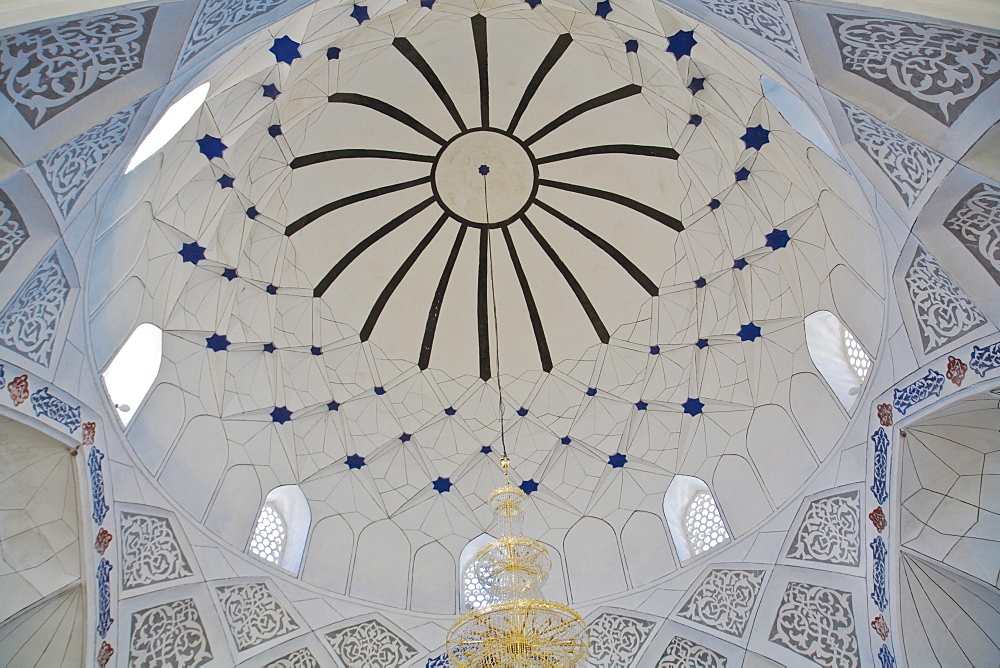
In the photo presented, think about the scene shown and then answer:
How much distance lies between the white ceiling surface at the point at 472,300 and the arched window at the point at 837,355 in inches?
6.9

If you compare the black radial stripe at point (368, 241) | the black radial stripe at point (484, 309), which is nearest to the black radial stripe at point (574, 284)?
the black radial stripe at point (484, 309)

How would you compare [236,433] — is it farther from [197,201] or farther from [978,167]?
[978,167]

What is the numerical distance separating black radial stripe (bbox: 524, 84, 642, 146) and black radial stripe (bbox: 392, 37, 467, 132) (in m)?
1.06

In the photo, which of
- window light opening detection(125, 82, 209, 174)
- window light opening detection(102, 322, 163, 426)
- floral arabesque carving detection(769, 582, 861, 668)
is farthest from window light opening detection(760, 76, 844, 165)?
window light opening detection(102, 322, 163, 426)

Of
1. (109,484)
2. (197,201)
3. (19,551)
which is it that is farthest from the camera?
(197,201)

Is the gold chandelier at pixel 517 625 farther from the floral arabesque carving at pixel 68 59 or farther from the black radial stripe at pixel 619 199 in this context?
the floral arabesque carving at pixel 68 59

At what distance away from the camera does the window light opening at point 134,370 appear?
9953mm

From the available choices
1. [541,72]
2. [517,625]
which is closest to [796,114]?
[541,72]

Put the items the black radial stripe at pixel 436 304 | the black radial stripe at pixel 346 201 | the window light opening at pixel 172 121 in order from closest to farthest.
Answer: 1. the window light opening at pixel 172 121
2. the black radial stripe at pixel 346 201
3. the black radial stripe at pixel 436 304

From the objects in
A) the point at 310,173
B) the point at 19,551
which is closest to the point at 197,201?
the point at 310,173

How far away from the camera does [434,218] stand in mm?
13055

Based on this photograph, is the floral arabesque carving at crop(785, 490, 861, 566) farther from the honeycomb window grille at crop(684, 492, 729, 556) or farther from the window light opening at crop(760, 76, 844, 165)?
the window light opening at crop(760, 76, 844, 165)

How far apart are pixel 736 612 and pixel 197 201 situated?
8416 millimetres

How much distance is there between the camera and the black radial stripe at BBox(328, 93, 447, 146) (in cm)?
1138
